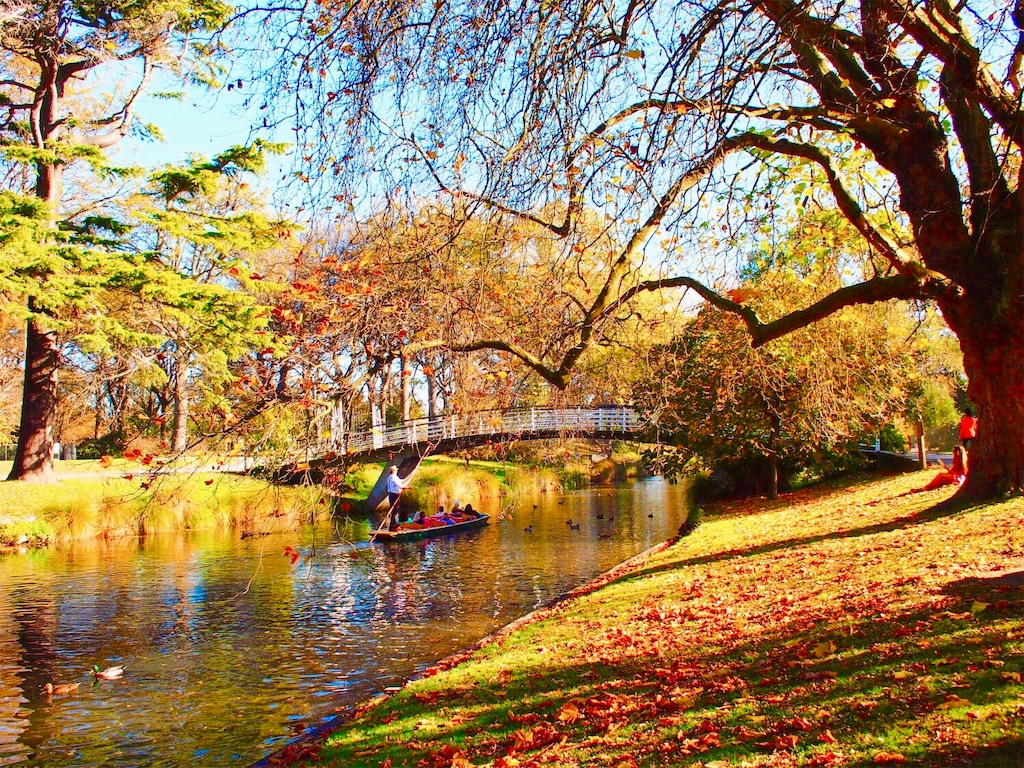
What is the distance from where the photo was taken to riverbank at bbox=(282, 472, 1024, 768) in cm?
381

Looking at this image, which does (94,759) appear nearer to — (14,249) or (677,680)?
(677,680)

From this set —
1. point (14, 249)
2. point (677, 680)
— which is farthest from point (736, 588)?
point (14, 249)

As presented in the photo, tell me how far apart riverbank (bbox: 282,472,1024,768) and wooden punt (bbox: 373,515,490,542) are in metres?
10.4

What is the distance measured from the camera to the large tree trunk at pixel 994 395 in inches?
311

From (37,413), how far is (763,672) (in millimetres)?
21665

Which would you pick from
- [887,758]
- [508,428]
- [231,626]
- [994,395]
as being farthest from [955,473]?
[508,428]

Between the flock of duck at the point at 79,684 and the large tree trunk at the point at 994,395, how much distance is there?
9605mm

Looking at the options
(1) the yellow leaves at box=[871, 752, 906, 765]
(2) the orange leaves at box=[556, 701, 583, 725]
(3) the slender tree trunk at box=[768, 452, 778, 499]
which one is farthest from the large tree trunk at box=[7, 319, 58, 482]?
(1) the yellow leaves at box=[871, 752, 906, 765]

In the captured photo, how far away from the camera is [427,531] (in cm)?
2030

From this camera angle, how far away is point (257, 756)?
6551 millimetres

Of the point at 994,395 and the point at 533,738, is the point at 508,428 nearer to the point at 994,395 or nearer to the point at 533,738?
the point at 994,395

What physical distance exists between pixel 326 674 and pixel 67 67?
19.5 meters

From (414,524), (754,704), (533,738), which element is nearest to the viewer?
(754,704)

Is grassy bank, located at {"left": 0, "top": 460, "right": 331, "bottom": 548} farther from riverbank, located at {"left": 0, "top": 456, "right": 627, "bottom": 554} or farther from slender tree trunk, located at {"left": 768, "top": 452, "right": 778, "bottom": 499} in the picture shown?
slender tree trunk, located at {"left": 768, "top": 452, "right": 778, "bottom": 499}
